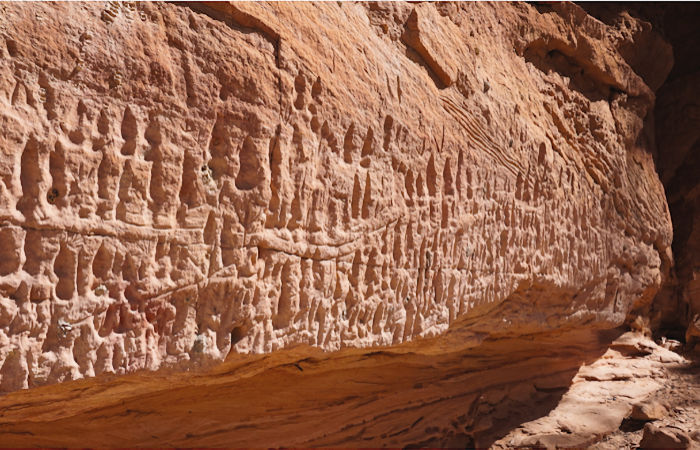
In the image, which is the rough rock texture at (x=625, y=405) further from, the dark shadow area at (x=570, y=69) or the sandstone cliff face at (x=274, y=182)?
the dark shadow area at (x=570, y=69)

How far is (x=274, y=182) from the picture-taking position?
197 centimetres

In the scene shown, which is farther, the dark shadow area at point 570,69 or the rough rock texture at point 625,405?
the dark shadow area at point 570,69

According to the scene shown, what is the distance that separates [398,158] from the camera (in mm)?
2381

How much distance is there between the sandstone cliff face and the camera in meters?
1.52

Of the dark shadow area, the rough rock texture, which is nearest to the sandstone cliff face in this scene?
the dark shadow area

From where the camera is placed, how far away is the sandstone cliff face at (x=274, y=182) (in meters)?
1.52

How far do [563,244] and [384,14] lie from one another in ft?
5.19

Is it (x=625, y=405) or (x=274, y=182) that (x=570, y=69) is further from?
(x=274, y=182)

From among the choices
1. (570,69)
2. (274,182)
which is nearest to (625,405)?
(570,69)

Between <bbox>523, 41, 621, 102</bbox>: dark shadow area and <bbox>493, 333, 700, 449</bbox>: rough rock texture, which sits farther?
<bbox>523, 41, 621, 102</bbox>: dark shadow area

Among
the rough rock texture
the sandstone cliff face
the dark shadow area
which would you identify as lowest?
the rough rock texture

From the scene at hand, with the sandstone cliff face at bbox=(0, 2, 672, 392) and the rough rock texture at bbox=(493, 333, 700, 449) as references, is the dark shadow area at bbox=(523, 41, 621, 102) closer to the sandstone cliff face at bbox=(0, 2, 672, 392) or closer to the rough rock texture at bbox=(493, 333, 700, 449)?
the sandstone cliff face at bbox=(0, 2, 672, 392)

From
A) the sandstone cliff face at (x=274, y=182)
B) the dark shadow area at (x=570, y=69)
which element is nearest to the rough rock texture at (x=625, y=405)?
the sandstone cliff face at (x=274, y=182)

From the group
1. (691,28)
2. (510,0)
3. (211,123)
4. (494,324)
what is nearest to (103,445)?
(211,123)
